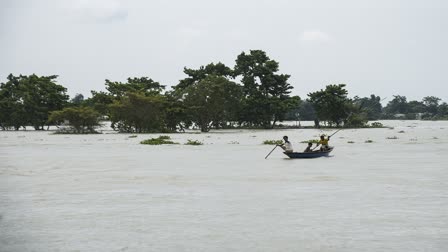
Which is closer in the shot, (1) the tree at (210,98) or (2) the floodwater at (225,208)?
(2) the floodwater at (225,208)

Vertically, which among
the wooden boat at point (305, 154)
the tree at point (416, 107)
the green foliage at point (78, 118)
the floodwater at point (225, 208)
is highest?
the tree at point (416, 107)

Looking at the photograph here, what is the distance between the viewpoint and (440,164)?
24.3m

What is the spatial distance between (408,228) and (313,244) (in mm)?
2327

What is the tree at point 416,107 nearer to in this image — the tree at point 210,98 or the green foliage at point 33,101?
the tree at point 210,98

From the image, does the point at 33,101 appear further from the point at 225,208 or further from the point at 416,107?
the point at 416,107

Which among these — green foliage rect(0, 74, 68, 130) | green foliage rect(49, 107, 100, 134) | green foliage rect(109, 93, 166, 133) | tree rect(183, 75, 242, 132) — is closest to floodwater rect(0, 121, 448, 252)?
green foliage rect(109, 93, 166, 133)

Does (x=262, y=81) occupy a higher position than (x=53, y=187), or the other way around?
(x=262, y=81)

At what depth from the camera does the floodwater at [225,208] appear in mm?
9477

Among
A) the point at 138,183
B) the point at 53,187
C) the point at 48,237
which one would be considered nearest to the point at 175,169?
the point at 138,183

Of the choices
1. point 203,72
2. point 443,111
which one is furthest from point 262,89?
point 443,111

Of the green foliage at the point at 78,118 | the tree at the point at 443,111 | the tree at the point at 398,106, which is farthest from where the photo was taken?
the tree at the point at 398,106

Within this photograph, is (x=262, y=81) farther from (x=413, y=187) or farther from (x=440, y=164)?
(x=413, y=187)

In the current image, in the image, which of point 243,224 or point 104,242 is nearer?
point 104,242

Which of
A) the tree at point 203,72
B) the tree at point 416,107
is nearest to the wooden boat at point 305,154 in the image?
the tree at point 203,72
